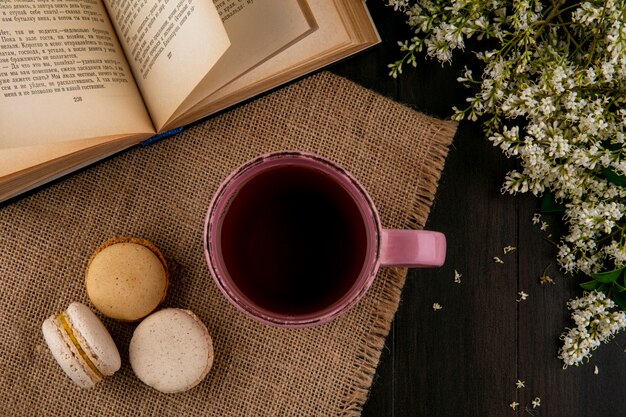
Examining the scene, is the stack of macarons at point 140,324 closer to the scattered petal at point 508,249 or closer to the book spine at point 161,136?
the book spine at point 161,136

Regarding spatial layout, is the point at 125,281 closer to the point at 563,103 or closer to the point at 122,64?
the point at 122,64

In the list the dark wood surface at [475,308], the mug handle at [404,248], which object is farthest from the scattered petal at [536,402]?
the mug handle at [404,248]

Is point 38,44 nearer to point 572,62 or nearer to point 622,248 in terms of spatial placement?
point 572,62

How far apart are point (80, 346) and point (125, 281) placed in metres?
0.10

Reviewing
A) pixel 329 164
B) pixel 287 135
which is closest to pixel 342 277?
pixel 329 164

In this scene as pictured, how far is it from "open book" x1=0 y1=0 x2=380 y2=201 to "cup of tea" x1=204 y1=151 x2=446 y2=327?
147 mm

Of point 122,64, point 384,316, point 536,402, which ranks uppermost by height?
point 122,64

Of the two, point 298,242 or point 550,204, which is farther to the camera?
point 550,204

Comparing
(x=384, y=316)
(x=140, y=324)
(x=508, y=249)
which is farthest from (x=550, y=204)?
(x=140, y=324)

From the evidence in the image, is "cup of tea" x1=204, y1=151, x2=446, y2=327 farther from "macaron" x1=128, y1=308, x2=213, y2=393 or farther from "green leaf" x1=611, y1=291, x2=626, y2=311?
"green leaf" x1=611, y1=291, x2=626, y2=311

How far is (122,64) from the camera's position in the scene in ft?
2.41

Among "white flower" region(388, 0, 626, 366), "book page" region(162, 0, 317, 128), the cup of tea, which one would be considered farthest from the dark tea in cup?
"white flower" region(388, 0, 626, 366)

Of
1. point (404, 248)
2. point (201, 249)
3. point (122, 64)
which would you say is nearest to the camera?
point (404, 248)

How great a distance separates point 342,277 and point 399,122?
311 mm
